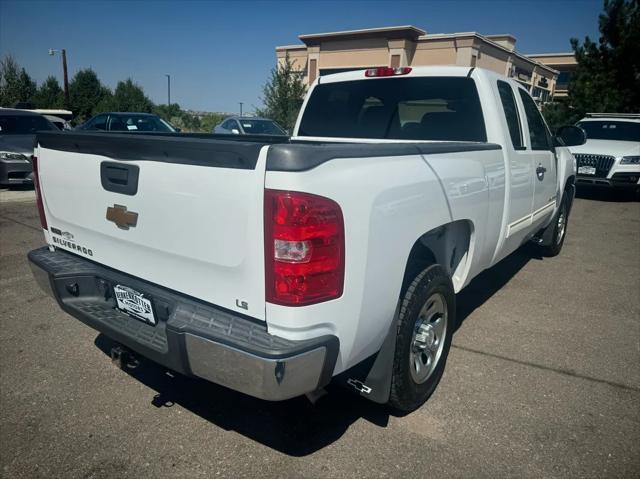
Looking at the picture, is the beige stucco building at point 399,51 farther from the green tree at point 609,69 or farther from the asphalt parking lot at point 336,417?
the asphalt parking lot at point 336,417

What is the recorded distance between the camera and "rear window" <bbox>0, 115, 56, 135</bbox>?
33.8ft

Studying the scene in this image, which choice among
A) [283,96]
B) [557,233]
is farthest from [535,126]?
[283,96]

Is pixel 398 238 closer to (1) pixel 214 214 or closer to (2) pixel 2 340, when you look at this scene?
(1) pixel 214 214

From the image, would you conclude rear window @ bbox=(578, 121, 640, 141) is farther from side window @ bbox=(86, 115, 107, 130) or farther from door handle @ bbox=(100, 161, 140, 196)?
door handle @ bbox=(100, 161, 140, 196)

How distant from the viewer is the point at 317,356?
5.98ft

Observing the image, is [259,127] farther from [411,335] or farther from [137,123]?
[411,335]

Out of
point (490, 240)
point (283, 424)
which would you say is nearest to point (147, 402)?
point (283, 424)

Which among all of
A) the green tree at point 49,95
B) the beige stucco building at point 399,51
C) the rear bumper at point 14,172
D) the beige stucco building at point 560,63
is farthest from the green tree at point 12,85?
the beige stucco building at point 560,63

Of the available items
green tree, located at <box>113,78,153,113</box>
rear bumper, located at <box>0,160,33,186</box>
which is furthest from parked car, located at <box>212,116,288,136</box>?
green tree, located at <box>113,78,153,113</box>

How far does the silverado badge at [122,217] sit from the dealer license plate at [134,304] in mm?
316

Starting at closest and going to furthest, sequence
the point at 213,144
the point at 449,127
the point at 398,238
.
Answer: the point at 213,144 → the point at 398,238 → the point at 449,127

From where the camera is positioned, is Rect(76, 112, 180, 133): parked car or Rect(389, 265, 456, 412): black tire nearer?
Rect(389, 265, 456, 412): black tire

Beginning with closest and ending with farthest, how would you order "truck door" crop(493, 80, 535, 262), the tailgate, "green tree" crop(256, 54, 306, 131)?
the tailgate, "truck door" crop(493, 80, 535, 262), "green tree" crop(256, 54, 306, 131)

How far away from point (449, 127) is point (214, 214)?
8.03 feet
